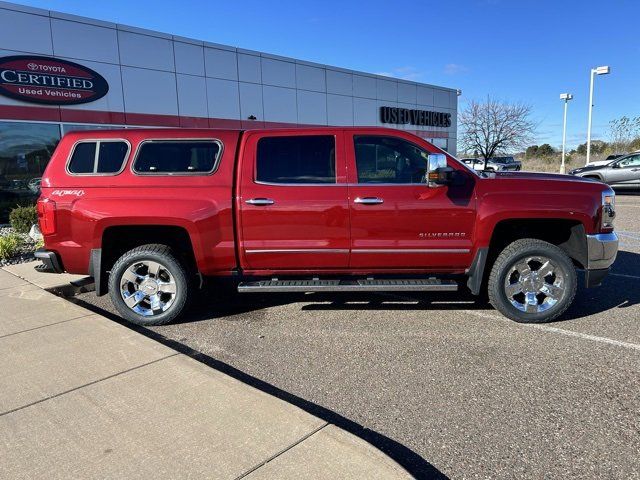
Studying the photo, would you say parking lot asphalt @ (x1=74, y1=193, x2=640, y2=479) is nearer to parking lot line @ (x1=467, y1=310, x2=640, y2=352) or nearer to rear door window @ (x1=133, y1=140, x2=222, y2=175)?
parking lot line @ (x1=467, y1=310, x2=640, y2=352)

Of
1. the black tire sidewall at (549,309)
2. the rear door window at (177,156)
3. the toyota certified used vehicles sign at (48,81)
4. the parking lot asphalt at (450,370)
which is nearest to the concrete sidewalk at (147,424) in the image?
the parking lot asphalt at (450,370)

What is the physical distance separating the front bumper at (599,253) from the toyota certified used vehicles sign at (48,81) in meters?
14.8

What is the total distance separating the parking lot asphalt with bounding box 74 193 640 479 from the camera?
2629 millimetres

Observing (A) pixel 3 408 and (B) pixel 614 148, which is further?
(B) pixel 614 148

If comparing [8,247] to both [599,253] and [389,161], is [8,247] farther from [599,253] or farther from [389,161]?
[599,253]

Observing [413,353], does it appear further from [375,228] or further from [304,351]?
[375,228]

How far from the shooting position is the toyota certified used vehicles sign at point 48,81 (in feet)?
42.8

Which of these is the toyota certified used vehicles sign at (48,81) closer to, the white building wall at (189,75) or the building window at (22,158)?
the white building wall at (189,75)

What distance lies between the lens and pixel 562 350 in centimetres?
396

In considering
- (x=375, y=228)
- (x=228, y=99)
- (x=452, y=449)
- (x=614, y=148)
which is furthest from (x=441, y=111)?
(x=452, y=449)

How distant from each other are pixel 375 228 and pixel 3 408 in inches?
129

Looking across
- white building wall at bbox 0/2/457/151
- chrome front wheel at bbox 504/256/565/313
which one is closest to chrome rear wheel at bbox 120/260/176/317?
chrome front wheel at bbox 504/256/565/313

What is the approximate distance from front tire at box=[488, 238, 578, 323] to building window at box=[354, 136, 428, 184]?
1175mm

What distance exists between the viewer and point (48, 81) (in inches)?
542
